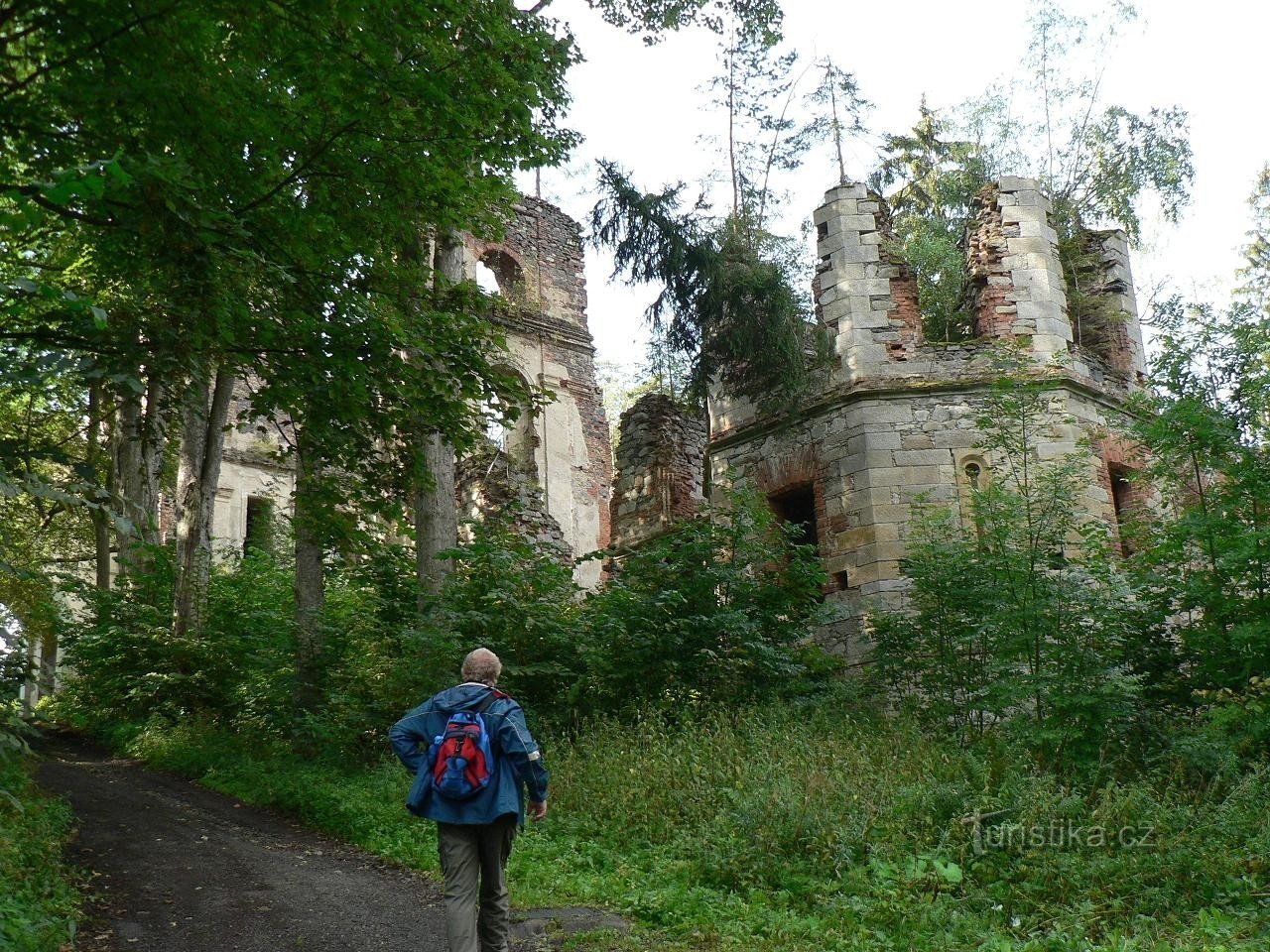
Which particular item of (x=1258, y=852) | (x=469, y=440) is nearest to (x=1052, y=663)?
(x=1258, y=852)

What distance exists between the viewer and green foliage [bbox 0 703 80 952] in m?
5.58

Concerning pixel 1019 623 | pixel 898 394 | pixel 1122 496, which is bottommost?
pixel 1019 623

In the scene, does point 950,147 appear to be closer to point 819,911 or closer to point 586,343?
point 586,343

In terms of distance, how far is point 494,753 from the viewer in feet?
17.9

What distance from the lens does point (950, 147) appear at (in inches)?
1025

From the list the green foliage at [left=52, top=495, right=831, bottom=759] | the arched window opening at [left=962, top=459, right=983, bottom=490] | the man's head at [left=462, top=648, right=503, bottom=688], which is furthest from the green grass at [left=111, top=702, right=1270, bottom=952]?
the arched window opening at [left=962, top=459, right=983, bottom=490]

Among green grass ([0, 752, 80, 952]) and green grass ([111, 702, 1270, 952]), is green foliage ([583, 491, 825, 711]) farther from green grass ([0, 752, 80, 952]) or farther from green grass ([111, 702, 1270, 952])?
green grass ([0, 752, 80, 952])

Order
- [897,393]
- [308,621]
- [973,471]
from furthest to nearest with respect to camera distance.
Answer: [897,393] → [973,471] → [308,621]

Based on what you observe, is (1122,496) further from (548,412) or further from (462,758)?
(548,412)

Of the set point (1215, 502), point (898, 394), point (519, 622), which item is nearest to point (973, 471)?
point (898, 394)

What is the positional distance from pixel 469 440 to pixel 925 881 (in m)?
4.94

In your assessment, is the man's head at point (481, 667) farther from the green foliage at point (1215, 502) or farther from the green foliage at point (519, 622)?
the green foliage at point (1215, 502)

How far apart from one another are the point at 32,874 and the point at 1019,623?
779cm

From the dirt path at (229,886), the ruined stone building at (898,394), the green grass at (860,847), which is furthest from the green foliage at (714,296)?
the dirt path at (229,886)
